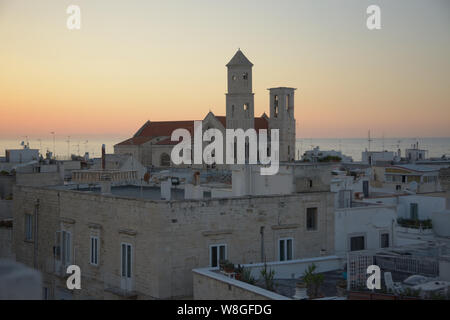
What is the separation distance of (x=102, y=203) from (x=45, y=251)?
5.09 m

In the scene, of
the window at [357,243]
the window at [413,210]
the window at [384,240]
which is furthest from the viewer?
the window at [413,210]

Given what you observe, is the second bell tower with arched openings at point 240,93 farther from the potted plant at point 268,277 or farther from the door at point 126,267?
the potted plant at point 268,277

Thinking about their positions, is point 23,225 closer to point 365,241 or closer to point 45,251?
point 45,251

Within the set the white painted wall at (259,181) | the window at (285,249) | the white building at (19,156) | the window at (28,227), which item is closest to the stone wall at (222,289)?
the window at (285,249)

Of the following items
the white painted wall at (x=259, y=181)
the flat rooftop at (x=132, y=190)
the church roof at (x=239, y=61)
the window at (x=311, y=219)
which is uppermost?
the church roof at (x=239, y=61)

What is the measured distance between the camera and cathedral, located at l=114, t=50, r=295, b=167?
251 feet

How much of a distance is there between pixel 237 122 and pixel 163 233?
200 ft

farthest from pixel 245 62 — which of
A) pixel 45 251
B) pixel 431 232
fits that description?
pixel 45 251

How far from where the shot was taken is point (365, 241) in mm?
23562

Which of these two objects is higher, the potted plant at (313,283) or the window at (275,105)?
the window at (275,105)

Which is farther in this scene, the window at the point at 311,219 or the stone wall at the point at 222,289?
the window at the point at 311,219

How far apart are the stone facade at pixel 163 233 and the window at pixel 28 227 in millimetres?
921

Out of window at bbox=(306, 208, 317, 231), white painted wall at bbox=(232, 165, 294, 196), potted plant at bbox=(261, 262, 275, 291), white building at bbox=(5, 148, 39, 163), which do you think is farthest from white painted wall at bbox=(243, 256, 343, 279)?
white building at bbox=(5, 148, 39, 163)

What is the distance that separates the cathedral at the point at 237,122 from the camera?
76625 mm
